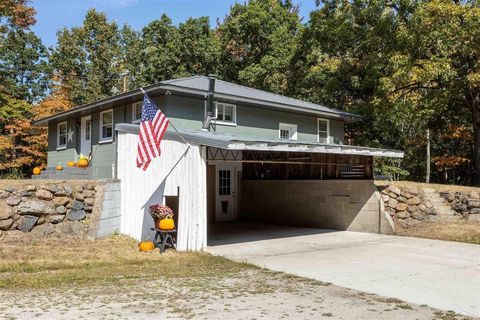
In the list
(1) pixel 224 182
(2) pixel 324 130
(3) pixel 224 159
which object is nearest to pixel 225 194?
(1) pixel 224 182

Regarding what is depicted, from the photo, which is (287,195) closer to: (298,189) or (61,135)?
(298,189)

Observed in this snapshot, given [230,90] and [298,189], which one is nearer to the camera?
[298,189]

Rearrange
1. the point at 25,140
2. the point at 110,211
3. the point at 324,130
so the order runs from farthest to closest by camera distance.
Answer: the point at 25,140, the point at 324,130, the point at 110,211

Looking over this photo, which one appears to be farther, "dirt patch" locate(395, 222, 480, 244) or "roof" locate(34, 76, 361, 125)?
"roof" locate(34, 76, 361, 125)

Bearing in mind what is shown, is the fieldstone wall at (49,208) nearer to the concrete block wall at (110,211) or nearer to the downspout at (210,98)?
the concrete block wall at (110,211)

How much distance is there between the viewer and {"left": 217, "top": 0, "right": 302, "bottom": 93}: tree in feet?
85.5

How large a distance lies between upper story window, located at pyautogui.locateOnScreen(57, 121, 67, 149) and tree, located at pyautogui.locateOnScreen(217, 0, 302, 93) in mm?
10155

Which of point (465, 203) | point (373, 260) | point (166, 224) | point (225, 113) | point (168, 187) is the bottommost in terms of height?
point (373, 260)

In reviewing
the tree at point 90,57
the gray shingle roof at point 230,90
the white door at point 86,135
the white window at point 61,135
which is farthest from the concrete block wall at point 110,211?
the tree at point 90,57

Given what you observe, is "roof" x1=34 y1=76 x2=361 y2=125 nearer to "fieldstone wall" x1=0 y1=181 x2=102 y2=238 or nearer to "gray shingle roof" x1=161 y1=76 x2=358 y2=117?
"gray shingle roof" x1=161 y1=76 x2=358 y2=117

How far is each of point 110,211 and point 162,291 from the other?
18.7 ft

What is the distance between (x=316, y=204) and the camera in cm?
1627

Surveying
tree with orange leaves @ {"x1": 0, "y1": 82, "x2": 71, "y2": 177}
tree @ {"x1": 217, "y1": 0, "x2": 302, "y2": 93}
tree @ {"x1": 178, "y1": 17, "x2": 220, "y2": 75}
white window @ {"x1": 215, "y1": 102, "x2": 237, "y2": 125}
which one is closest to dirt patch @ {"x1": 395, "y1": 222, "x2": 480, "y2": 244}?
white window @ {"x1": 215, "y1": 102, "x2": 237, "y2": 125}

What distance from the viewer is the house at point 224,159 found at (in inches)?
421
